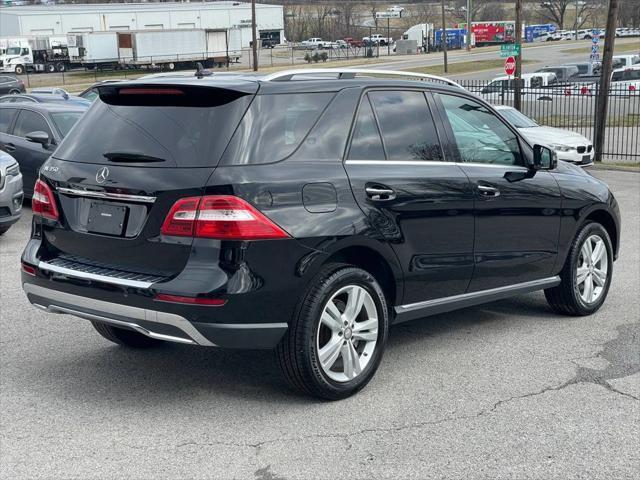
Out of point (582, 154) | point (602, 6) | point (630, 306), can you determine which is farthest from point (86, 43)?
point (602, 6)

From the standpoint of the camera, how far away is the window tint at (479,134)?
6.00 meters

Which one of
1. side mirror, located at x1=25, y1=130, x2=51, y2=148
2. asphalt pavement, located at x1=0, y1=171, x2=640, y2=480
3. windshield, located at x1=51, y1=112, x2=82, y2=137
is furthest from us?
windshield, located at x1=51, y1=112, x2=82, y2=137

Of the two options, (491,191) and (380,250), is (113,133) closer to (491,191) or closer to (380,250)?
(380,250)

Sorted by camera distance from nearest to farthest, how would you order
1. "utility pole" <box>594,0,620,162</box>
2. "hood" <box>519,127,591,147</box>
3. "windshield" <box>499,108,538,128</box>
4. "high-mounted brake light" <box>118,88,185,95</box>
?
1. "high-mounted brake light" <box>118,88,185,95</box>
2. "hood" <box>519,127,591,147</box>
3. "windshield" <box>499,108,538,128</box>
4. "utility pole" <box>594,0,620,162</box>

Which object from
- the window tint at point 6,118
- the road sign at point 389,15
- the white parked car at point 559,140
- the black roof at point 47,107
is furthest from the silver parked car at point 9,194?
the road sign at point 389,15

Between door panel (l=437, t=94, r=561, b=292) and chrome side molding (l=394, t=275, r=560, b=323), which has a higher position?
door panel (l=437, t=94, r=561, b=292)

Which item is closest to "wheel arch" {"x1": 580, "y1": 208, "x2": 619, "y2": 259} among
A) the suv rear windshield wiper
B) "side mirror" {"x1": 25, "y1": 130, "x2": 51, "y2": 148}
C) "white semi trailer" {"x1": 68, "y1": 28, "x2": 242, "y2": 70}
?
the suv rear windshield wiper

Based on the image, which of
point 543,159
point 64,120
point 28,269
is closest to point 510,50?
point 64,120

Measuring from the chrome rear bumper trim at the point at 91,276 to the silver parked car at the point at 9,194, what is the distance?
17.9 ft

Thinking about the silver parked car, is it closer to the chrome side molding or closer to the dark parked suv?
the dark parked suv

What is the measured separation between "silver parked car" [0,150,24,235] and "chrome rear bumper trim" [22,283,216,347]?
5.46 meters

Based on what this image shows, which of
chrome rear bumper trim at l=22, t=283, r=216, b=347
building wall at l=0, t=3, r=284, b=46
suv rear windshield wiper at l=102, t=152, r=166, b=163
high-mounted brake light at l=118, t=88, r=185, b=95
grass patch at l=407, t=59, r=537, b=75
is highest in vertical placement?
building wall at l=0, t=3, r=284, b=46

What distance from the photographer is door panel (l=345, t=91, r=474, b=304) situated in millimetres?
5266

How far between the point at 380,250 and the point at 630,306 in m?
3.16
